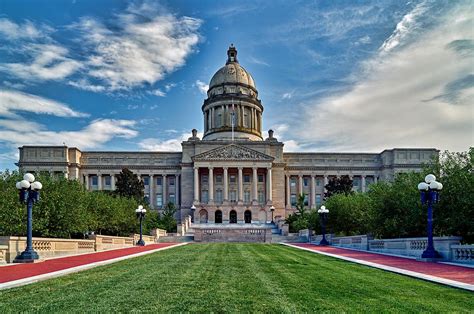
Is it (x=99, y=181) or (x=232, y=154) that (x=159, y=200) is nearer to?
(x=99, y=181)

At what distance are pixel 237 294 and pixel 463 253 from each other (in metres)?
13.2

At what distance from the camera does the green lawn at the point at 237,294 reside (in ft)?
29.7

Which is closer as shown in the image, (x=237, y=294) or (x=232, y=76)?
(x=237, y=294)

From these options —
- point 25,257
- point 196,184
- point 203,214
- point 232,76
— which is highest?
point 232,76

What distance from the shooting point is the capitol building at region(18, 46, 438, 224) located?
96.8 meters

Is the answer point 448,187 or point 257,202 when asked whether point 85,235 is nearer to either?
point 448,187

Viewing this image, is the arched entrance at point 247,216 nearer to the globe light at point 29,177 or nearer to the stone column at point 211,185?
the stone column at point 211,185

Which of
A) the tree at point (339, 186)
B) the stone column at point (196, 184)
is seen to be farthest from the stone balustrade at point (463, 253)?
the stone column at point (196, 184)

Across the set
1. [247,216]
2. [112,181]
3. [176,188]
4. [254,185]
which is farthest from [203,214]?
[112,181]

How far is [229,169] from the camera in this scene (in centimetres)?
9925

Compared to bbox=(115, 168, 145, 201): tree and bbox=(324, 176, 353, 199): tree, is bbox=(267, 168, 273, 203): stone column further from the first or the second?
bbox=(115, 168, 145, 201): tree

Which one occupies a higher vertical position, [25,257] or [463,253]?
[463,253]

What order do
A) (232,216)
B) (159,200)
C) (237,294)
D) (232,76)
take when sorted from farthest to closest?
(232,76), (159,200), (232,216), (237,294)

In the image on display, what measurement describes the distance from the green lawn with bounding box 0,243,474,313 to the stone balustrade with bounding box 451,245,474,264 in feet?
18.4
